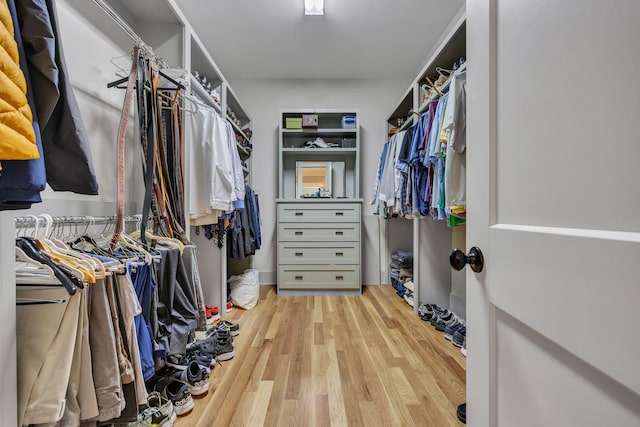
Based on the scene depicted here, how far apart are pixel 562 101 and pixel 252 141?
10.7ft

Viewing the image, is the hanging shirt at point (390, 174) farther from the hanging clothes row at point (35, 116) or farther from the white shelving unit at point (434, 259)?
the hanging clothes row at point (35, 116)

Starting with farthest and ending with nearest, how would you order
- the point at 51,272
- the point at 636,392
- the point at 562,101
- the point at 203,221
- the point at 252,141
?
the point at 252,141 < the point at 203,221 < the point at 51,272 < the point at 562,101 < the point at 636,392

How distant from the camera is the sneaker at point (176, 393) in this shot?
1.19 metres

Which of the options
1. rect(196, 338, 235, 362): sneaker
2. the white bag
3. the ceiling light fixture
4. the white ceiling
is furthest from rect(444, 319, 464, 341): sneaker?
the ceiling light fixture

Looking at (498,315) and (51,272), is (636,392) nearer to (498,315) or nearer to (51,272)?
(498,315)

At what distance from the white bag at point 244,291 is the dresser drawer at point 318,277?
0.34 meters

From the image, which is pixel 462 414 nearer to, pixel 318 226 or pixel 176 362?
pixel 176 362

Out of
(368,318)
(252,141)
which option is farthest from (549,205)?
(252,141)

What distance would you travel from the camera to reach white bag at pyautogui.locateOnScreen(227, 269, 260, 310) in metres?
2.52

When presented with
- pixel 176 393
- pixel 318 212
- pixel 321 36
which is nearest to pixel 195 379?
pixel 176 393

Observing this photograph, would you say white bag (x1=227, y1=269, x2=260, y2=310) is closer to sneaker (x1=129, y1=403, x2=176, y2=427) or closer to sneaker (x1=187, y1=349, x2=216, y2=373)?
sneaker (x1=187, y1=349, x2=216, y2=373)

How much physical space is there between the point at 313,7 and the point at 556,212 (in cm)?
250

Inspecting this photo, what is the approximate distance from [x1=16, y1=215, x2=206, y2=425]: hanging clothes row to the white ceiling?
7.12ft

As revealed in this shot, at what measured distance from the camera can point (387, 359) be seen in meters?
1.62
